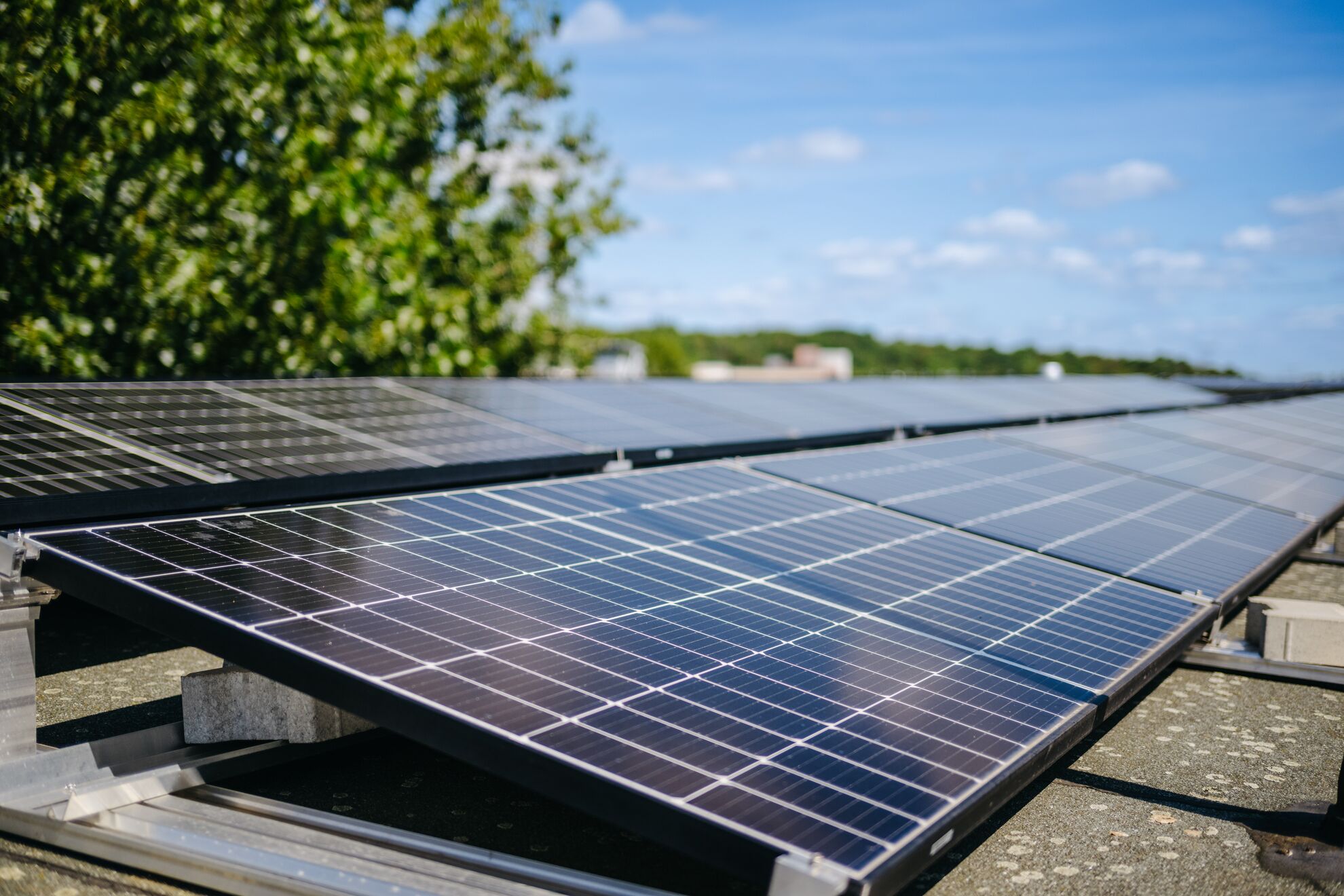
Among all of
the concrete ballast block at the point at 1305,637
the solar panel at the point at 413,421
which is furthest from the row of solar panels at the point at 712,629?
the solar panel at the point at 413,421

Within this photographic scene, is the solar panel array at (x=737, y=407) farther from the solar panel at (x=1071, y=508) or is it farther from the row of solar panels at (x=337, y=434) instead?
the solar panel at (x=1071, y=508)

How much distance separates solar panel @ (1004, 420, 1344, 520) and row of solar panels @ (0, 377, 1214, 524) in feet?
7.05

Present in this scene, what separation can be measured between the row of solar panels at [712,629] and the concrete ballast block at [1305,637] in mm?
451

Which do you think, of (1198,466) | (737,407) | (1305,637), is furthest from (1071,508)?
(1198,466)

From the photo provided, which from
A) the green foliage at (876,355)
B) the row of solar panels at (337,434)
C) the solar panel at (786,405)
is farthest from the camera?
the green foliage at (876,355)

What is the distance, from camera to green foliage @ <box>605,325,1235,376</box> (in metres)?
63.7

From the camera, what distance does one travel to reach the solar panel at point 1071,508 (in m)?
9.72

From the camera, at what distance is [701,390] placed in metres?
18.4

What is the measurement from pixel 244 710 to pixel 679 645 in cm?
292

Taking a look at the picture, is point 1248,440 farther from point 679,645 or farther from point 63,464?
point 63,464

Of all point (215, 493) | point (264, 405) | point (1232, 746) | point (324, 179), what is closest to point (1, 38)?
point (324, 179)

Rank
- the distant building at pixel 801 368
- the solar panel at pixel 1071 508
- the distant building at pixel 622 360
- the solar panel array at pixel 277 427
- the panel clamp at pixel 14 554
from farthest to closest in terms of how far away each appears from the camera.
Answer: the distant building at pixel 622 360, the distant building at pixel 801 368, the solar panel at pixel 1071 508, the solar panel array at pixel 277 427, the panel clamp at pixel 14 554

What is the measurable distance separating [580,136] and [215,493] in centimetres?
2379

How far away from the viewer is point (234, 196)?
17.9 metres
